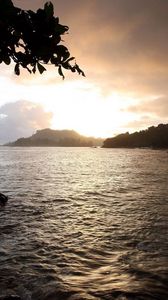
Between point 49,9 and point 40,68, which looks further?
point 40,68

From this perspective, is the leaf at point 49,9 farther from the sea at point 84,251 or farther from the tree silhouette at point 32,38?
the sea at point 84,251

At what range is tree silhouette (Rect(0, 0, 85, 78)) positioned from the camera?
6298 mm

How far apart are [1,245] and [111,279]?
17.0 ft

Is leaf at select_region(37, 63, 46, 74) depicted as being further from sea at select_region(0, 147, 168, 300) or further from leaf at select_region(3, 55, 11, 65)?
sea at select_region(0, 147, 168, 300)

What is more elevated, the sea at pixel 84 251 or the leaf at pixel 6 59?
the leaf at pixel 6 59

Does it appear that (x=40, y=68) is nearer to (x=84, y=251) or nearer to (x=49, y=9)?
(x=49, y=9)

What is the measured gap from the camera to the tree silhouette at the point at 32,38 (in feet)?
20.7

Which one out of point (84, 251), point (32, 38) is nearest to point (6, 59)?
point (32, 38)

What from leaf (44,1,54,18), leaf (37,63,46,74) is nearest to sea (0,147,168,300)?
leaf (37,63,46,74)

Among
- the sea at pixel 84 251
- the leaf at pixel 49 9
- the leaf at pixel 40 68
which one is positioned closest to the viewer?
the leaf at pixel 49 9

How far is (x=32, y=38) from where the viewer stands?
679 cm

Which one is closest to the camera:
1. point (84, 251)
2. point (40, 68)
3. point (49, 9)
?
point (49, 9)

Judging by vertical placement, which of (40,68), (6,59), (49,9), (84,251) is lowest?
(84,251)

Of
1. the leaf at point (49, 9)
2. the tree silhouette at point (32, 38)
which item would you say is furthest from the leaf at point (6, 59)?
the leaf at point (49, 9)
